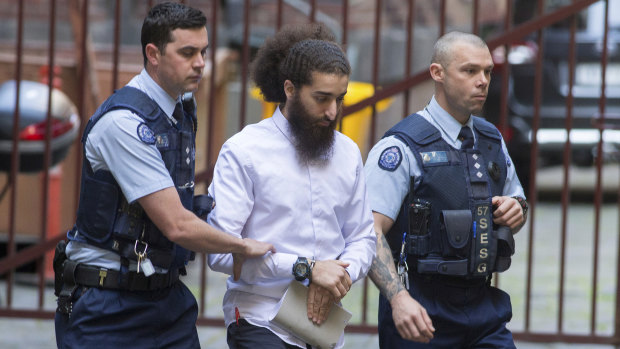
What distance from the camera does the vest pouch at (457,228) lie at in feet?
11.7

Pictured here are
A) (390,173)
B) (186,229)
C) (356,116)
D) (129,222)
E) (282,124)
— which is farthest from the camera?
(356,116)

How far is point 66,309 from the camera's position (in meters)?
3.38

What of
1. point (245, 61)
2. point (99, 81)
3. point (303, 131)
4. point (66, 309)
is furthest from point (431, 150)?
point (99, 81)

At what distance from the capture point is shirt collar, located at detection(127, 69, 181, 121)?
3.34 metres

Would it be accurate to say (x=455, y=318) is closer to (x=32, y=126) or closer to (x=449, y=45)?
(x=449, y=45)

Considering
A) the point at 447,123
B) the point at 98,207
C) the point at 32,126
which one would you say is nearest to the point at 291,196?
the point at 98,207

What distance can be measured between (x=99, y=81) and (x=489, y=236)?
4138 millimetres

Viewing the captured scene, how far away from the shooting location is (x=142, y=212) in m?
3.27

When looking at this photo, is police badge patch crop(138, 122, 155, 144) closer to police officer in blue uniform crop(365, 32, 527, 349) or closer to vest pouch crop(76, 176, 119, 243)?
vest pouch crop(76, 176, 119, 243)

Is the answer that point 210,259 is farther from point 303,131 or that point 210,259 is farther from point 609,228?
point 609,228

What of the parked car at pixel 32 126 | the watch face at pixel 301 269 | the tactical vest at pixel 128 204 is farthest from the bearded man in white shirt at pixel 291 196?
the parked car at pixel 32 126

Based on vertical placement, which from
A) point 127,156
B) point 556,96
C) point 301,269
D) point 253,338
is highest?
point 556,96

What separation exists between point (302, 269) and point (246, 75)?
8.14 feet

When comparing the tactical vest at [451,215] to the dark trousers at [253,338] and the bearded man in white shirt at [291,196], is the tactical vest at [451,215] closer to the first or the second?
the bearded man in white shirt at [291,196]
